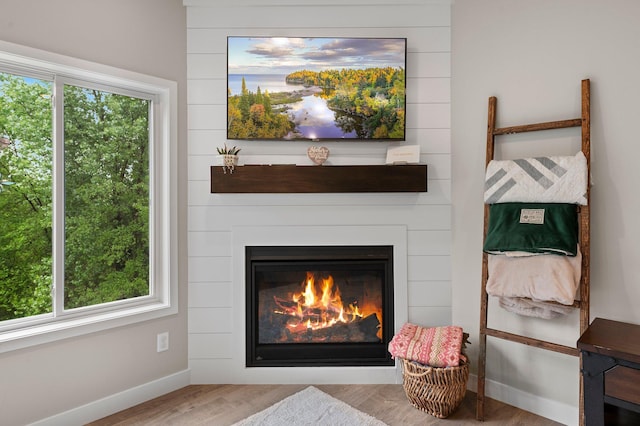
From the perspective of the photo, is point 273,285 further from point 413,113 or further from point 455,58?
point 455,58

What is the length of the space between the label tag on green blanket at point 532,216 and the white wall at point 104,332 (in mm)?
2069

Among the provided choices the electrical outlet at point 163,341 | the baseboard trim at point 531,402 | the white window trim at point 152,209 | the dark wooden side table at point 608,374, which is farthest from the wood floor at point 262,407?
the dark wooden side table at point 608,374

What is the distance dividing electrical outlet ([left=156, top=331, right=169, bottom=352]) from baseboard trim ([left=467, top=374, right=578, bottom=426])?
6.60 ft

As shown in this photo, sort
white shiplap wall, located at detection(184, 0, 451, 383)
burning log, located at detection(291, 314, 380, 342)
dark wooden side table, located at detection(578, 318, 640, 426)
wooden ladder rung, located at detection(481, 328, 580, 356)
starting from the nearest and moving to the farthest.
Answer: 1. dark wooden side table, located at detection(578, 318, 640, 426)
2. wooden ladder rung, located at detection(481, 328, 580, 356)
3. white shiplap wall, located at detection(184, 0, 451, 383)
4. burning log, located at detection(291, 314, 380, 342)

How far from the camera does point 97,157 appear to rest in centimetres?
215

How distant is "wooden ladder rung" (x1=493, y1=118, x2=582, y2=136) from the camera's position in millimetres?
1816

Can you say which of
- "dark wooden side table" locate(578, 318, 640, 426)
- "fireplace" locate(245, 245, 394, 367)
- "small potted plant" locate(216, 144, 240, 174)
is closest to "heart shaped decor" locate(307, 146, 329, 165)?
"small potted plant" locate(216, 144, 240, 174)

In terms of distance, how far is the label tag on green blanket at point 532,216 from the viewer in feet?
6.00

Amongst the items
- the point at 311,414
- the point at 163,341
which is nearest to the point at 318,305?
the point at 311,414

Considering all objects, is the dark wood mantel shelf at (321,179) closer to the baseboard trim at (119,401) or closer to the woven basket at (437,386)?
the woven basket at (437,386)

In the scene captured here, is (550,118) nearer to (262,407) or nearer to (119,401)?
(262,407)

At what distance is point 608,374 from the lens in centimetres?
136

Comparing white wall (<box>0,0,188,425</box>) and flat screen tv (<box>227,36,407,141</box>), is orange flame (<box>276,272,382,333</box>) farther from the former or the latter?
flat screen tv (<box>227,36,407,141</box>)

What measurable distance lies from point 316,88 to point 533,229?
1.54m
